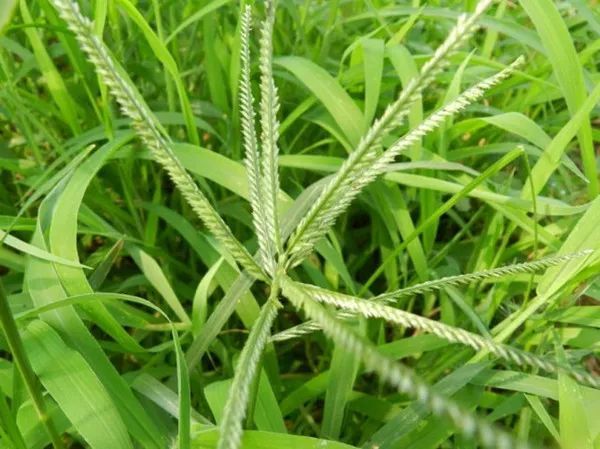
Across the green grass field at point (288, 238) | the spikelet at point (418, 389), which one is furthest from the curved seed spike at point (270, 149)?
the spikelet at point (418, 389)

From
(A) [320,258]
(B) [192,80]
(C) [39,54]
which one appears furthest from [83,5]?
(A) [320,258]

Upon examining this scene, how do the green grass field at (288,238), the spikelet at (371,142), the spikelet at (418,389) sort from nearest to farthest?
the spikelet at (418,389) < the spikelet at (371,142) < the green grass field at (288,238)

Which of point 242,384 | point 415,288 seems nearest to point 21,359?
point 242,384

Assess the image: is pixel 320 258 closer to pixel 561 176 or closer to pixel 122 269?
pixel 122 269

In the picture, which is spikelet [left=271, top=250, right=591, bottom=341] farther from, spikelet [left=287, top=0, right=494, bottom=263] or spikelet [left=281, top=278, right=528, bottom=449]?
spikelet [left=281, top=278, right=528, bottom=449]

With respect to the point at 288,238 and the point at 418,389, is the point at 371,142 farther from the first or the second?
the point at 288,238

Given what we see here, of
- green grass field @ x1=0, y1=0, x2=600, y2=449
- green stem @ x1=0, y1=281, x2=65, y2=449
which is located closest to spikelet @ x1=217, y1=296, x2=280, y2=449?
green grass field @ x1=0, y1=0, x2=600, y2=449

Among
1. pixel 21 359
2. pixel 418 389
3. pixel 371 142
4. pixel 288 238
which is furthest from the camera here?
pixel 288 238

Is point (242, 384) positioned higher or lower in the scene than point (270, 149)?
lower

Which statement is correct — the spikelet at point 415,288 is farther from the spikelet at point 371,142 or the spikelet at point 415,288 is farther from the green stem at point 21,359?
the green stem at point 21,359
